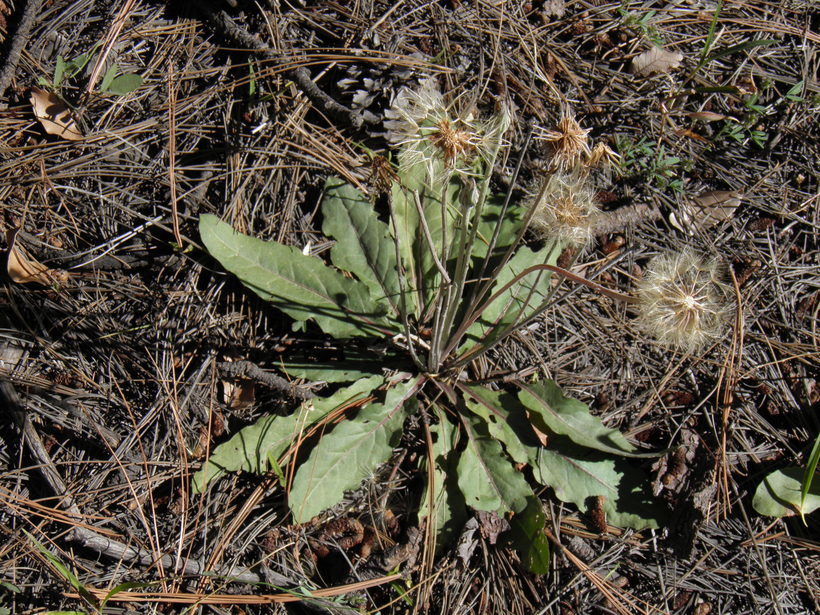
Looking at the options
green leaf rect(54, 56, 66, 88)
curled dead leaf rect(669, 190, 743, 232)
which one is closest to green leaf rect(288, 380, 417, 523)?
curled dead leaf rect(669, 190, 743, 232)

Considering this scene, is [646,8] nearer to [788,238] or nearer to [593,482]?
[788,238]

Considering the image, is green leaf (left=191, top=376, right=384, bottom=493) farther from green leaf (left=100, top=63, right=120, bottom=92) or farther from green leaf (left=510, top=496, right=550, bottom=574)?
green leaf (left=100, top=63, right=120, bottom=92)

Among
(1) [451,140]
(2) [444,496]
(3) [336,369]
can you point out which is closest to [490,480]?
(2) [444,496]

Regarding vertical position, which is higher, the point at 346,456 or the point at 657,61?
the point at 657,61

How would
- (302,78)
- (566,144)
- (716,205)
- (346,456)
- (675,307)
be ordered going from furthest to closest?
(716,205) → (302,78) → (346,456) → (675,307) → (566,144)

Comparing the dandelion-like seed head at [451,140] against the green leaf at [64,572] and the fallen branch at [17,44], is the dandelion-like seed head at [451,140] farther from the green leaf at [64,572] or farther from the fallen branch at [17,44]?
the fallen branch at [17,44]

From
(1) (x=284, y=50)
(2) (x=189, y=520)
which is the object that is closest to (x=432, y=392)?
(2) (x=189, y=520)

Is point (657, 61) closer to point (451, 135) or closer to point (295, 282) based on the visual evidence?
point (451, 135)
